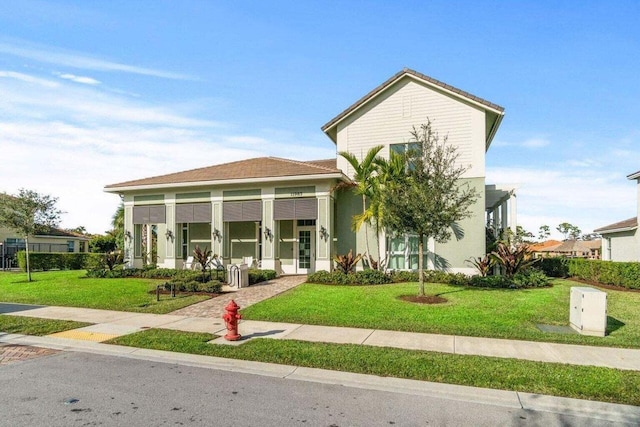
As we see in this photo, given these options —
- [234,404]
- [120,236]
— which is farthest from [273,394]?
[120,236]

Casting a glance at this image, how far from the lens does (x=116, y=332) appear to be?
29.6 ft

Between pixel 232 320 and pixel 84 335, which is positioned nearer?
pixel 232 320

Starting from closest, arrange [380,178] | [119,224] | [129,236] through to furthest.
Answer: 1. [380,178]
2. [129,236]
3. [119,224]

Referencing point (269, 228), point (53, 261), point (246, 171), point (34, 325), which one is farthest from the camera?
point (53, 261)

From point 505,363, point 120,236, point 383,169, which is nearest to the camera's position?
point 505,363

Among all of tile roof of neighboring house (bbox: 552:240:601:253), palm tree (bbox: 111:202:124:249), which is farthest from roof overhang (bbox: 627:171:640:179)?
tile roof of neighboring house (bbox: 552:240:601:253)

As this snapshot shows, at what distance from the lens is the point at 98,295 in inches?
568

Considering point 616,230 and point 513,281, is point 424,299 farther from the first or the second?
point 616,230

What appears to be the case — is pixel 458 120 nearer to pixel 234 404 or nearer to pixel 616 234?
pixel 616 234

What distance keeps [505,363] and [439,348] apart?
131 centimetres

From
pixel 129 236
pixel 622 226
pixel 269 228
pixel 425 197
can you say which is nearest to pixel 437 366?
pixel 425 197

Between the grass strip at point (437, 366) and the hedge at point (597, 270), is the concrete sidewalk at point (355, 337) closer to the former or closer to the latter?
the grass strip at point (437, 366)

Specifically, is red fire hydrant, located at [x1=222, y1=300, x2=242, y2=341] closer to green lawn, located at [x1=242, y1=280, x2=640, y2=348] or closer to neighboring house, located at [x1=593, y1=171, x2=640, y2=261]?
green lawn, located at [x1=242, y1=280, x2=640, y2=348]

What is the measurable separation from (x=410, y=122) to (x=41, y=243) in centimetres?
3770
